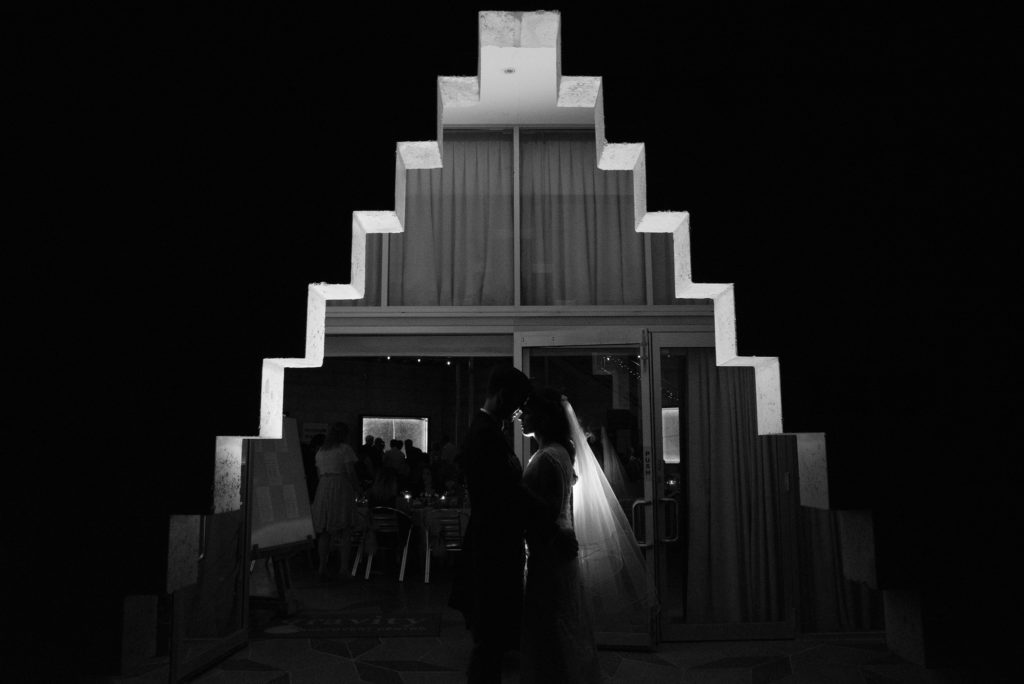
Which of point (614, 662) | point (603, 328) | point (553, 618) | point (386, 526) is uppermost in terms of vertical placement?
point (603, 328)

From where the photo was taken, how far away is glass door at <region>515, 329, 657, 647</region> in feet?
17.7

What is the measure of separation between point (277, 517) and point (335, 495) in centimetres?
204

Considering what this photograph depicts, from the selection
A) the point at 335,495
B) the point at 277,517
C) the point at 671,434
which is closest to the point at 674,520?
the point at 671,434

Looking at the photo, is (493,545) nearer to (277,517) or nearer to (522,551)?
(522,551)

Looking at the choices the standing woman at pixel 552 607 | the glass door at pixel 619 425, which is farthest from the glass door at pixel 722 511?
the standing woman at pixel 552 607

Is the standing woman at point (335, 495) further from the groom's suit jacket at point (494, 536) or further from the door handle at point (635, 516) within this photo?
the groom's suit jacket at point (494, 536)

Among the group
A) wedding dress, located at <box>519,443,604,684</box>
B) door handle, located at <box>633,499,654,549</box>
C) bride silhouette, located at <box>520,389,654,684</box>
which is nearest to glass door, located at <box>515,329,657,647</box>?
door handle, located at <box>633,499,654,549</box>

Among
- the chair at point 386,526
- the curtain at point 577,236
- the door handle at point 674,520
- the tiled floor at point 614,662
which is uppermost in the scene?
the curtain at point 577,236

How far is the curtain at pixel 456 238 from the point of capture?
6.11m

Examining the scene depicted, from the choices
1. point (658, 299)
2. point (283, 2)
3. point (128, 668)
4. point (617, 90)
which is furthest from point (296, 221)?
point (658, 299)

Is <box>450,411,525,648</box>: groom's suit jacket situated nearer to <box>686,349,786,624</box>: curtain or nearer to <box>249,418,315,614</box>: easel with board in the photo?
<box>686,349,786,624</box>: curtain

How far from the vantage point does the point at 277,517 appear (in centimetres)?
628

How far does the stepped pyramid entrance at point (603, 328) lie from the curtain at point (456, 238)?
1 centimetres

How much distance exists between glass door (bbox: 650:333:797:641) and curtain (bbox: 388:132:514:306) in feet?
4.70
